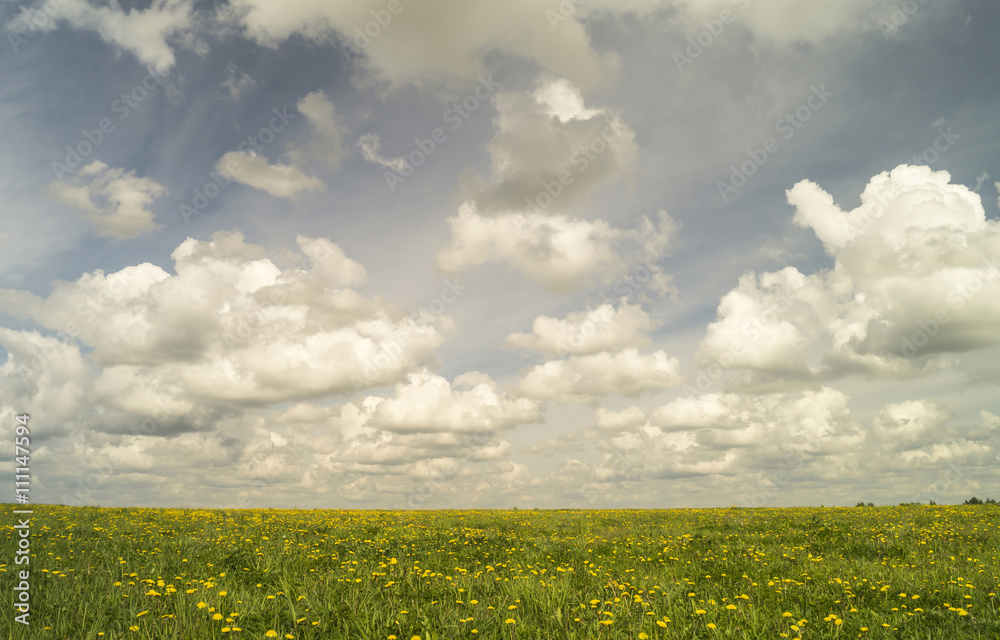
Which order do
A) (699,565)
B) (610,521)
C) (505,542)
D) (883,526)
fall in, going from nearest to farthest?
(699,565)
(505,542)
(883,526)
(610,521)

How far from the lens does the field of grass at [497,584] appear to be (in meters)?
6.89

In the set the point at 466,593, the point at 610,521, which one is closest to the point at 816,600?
the point at 466,593

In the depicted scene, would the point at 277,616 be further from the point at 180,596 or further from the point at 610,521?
the point at 610,521

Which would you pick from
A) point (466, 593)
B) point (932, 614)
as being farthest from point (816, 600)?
point (466, 593)

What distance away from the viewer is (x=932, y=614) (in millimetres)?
7465

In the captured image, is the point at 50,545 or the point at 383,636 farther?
the point at 50,545

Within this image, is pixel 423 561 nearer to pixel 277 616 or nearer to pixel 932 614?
pixel 277 616

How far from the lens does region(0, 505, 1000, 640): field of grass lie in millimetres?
6891

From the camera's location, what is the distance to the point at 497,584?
947 centimetres

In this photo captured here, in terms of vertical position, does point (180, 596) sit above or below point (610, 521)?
above

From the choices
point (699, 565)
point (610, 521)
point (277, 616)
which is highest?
point (277, 616)

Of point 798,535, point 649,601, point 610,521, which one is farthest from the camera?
point 610,521

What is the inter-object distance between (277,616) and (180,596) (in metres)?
1.68

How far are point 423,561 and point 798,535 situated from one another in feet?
39.7
